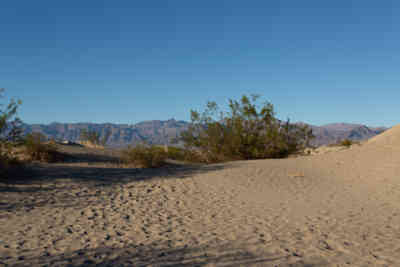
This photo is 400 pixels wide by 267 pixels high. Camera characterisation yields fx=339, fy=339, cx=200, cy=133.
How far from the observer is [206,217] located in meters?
8.20

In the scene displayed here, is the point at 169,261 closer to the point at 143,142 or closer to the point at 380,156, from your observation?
the point at 143,142

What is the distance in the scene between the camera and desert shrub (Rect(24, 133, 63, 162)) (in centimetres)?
1576

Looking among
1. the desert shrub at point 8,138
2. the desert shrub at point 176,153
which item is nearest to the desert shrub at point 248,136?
the desert shrub at point 176,153

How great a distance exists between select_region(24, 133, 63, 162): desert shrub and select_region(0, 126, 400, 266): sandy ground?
2547 millimetres

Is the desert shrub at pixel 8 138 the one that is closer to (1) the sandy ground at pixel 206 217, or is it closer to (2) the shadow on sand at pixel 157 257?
(1) the sandy ground at pixel 206 217

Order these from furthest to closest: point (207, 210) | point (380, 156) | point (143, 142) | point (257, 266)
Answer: point (143, 142) → point (380, 156) → point (207, 210) → point (257, 266)

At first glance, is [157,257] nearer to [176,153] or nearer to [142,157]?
[142,157]

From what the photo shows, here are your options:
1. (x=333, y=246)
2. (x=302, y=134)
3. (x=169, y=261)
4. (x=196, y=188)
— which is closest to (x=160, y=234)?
(x=169, y=261)

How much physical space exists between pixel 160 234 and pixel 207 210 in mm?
2350

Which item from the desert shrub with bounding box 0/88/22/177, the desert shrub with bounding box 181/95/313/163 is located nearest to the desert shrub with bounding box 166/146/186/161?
the desert shrub with bounding box 181/95/313/163

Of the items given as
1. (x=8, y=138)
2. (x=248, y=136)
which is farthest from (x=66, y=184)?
(x=248, y=136)

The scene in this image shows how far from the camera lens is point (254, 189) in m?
11.6

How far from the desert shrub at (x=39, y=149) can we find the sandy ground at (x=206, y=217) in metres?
2.55

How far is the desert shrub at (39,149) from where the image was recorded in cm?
1576
